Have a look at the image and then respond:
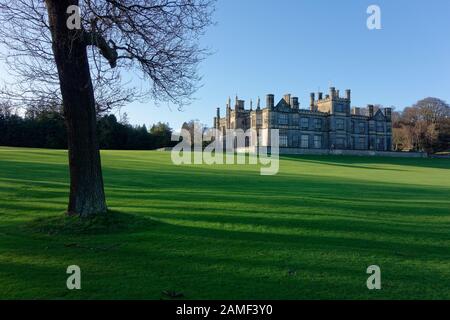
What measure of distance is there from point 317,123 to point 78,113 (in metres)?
74.1

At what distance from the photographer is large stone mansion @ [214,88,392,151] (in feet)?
242

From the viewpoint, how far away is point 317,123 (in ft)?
260

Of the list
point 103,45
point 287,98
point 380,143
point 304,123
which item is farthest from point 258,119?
point 103,45

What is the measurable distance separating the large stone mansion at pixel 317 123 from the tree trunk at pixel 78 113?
204ft

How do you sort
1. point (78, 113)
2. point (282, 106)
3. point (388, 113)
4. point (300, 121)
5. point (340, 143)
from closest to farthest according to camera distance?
point (78, 113), point (282, 106), point (300, 121), point (340, 143), point (388, 113)

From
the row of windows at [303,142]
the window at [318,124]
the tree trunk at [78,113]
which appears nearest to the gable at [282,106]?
the row of windows at [303,142]

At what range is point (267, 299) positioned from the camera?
505 cm

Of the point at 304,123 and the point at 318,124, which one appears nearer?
the point at 304,123

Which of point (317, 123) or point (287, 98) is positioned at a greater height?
point (287, 98)

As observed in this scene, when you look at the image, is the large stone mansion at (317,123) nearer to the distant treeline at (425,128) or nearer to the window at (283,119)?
the window at (283,119)

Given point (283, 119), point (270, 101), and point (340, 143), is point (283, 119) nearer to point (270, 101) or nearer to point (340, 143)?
point (270, 101)
